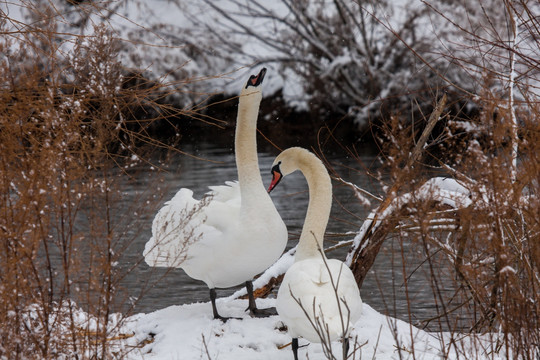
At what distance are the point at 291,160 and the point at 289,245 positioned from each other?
4.45m

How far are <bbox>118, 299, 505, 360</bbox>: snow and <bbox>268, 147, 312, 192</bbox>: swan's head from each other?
930 millimetres

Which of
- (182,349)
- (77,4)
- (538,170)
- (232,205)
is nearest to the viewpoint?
(538,170)

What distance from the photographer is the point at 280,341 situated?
3930 millimetres

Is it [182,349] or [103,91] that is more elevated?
[103,91]

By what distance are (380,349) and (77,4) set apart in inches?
91.6

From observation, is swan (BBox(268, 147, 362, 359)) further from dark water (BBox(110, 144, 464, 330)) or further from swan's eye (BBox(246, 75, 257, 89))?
swan's eye (BBox(246, 75, 257, 89))

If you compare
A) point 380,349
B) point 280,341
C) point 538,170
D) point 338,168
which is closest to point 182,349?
point 280,341

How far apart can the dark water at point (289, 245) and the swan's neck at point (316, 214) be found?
9.6 inches

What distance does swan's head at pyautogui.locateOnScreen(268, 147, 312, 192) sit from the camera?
433cm

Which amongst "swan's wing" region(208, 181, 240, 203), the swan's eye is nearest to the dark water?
"swan's wing" region(208, 181, 240, 203)

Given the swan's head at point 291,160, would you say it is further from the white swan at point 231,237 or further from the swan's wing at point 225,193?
the swan's wing at point 225,193

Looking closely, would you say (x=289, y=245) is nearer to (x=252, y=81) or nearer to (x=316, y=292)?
(x=252, y=81)

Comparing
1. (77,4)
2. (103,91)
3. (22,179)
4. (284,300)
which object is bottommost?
(284,300)

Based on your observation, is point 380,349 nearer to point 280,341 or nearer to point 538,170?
point 280,341
